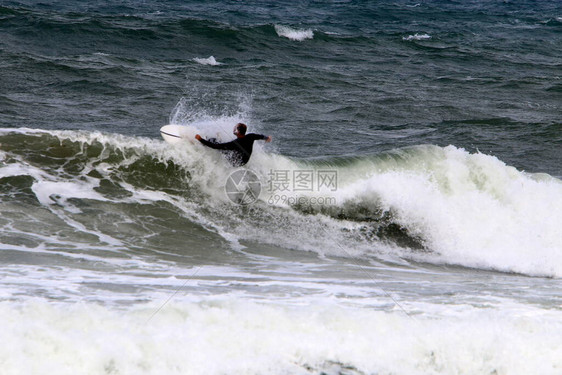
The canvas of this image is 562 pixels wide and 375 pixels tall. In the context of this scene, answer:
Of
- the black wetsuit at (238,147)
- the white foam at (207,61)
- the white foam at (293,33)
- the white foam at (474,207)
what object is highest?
the white foam at (293,33)

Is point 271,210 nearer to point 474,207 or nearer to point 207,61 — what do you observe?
point 474,207

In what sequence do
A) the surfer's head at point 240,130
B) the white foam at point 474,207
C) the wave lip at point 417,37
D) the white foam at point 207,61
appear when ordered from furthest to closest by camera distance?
the wave lip at point 417,37
the white foam at point 207,61
the surfer's head at point 240,130
the white foam at point 474,207

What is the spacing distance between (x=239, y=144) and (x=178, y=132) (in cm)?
116

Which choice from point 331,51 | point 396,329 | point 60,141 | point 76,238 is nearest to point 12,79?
point 60,141

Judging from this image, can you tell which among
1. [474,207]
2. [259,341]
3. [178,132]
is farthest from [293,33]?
[259,341]

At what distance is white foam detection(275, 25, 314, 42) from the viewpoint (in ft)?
81.8

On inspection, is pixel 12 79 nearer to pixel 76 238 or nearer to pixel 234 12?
pixel 76 238

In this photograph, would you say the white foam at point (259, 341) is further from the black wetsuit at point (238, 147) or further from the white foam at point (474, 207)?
the black wetsuit at point (238, 147)

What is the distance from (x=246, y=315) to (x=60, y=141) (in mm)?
6299

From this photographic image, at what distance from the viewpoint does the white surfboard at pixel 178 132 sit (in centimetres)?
1014

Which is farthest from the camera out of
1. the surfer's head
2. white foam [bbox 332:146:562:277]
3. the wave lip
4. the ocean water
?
the wave lip

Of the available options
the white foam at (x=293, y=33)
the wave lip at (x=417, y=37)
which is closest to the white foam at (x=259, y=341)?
the white foam at (x=293, y=33)

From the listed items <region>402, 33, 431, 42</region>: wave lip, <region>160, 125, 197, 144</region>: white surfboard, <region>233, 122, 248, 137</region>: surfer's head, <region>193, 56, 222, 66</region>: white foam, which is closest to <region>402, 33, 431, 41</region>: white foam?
<region>402, 33, 431, 42</region>: wave lip

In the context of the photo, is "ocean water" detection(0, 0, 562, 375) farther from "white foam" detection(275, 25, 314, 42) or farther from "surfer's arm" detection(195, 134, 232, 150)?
"white foam" detection(275, 25, 314, 42)
